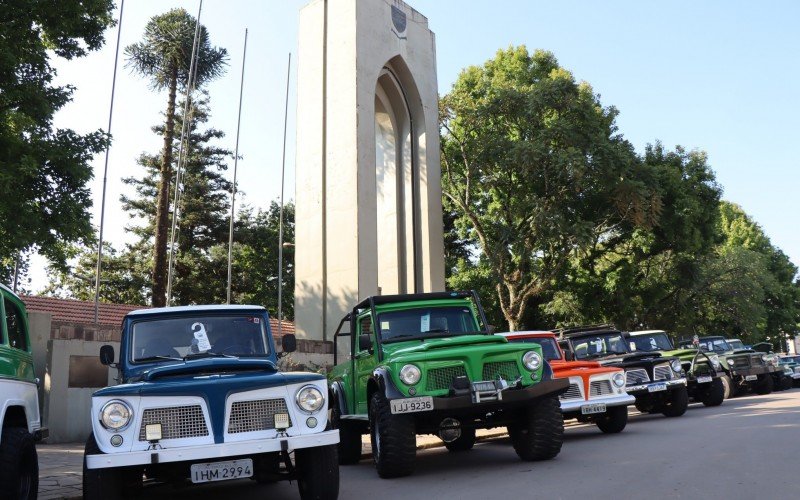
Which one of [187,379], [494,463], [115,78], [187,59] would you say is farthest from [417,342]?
[187,59]

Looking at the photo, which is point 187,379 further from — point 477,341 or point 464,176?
point 464,176

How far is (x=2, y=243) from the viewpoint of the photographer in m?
12.7

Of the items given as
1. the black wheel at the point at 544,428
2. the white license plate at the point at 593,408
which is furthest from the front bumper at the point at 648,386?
the black wheel at the point at 544,428

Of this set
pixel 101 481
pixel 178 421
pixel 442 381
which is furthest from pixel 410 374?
pixel 101 481

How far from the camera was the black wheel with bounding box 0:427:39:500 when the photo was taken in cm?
621

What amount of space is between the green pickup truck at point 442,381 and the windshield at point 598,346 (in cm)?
662

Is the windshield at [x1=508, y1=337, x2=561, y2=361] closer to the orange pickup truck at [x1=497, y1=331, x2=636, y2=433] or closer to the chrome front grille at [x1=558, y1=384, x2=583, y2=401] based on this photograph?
the orange pickup truck at [x1=497, y1=331, x2=636, y2=433]

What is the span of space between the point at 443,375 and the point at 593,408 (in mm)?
4386

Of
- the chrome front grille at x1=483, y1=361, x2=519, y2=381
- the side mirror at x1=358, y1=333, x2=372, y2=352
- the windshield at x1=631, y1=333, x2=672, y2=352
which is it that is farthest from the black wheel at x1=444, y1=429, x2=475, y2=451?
the windshield at x1=631, y1=333, x2=672, y2=352

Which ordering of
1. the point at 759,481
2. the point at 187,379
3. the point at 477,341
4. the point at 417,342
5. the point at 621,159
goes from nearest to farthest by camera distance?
the point at 187,379 → the point at 759,481 → the point at 477,341 → the point at 417,342 → the point at 621,159

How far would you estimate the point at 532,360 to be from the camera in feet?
29.6

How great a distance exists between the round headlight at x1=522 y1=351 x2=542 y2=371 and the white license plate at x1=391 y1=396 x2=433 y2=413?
133 cm

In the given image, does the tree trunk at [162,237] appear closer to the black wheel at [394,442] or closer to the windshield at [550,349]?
the windshield at [550,349]

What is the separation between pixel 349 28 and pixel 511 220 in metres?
9.66
